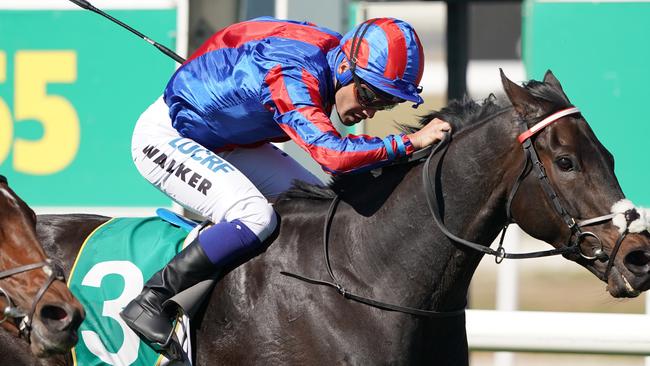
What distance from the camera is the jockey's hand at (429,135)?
3945 millimetres

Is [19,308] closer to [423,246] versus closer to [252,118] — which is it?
[252,118]

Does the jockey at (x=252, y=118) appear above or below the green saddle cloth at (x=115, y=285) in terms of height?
above

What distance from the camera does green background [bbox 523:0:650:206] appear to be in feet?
19.8

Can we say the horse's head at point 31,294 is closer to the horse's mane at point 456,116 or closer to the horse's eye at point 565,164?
the horse's mane at point 456,116

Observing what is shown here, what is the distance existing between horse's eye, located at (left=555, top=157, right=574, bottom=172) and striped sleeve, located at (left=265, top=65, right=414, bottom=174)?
515 mm

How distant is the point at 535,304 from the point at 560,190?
8758 millimetres

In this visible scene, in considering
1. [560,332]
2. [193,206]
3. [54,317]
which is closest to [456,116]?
[193,206]

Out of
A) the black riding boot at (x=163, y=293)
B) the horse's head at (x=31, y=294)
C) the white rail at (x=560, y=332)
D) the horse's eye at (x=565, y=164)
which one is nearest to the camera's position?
the horse's head at (x=31, y=294)

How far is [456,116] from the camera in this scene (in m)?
4.03

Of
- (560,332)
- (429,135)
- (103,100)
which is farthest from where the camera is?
(103,100)

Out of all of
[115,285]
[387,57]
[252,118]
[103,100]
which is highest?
[387,57]

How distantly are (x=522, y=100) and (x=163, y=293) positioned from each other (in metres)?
1.41

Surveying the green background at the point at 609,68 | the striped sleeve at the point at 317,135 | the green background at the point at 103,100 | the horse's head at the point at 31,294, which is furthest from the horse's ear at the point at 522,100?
the green background at the point at 103,100

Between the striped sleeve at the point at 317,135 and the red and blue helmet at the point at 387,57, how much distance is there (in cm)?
16
